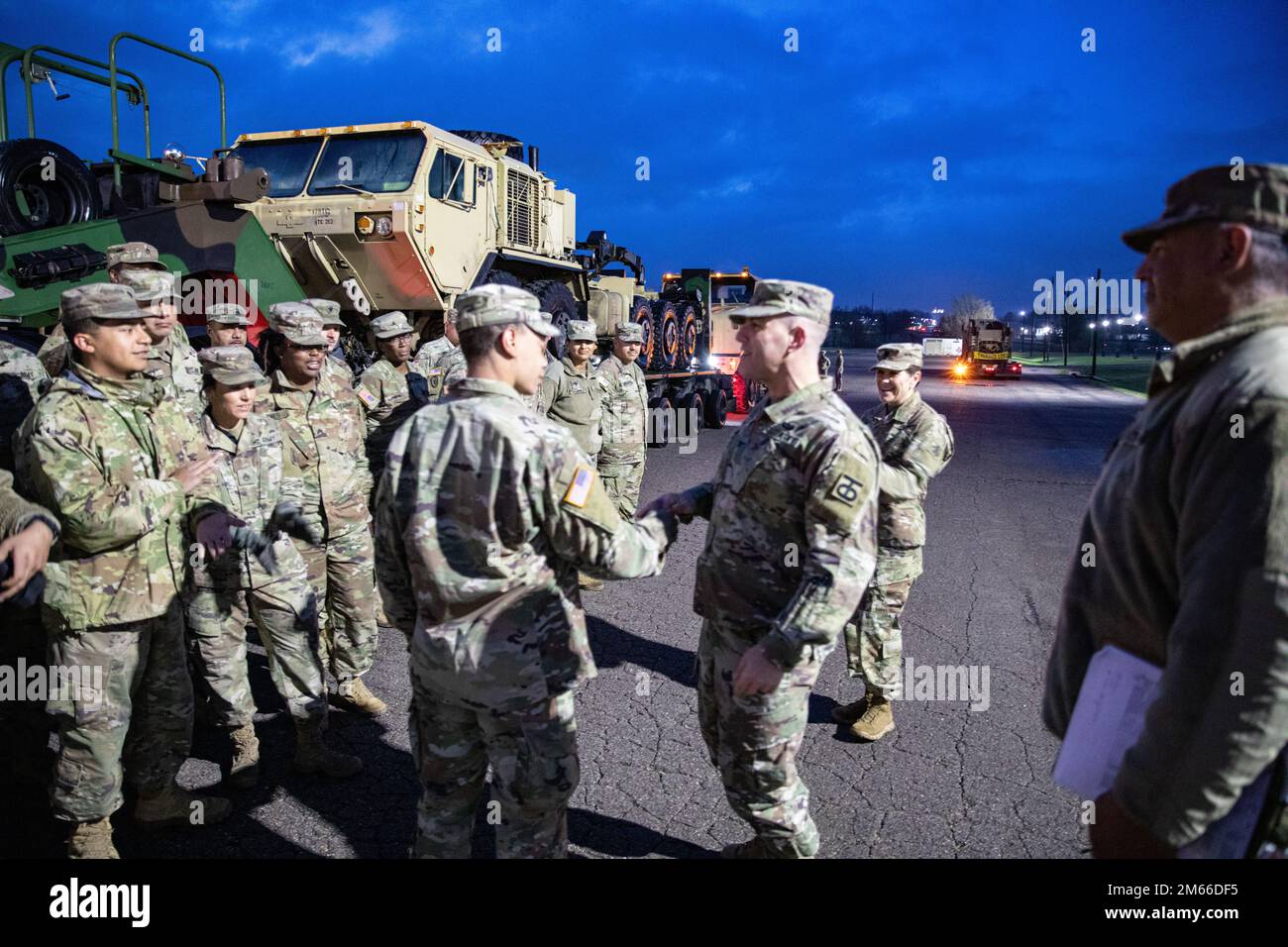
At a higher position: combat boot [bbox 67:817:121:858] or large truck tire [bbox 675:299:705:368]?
large truck tire [bbox 675:299:705:368]

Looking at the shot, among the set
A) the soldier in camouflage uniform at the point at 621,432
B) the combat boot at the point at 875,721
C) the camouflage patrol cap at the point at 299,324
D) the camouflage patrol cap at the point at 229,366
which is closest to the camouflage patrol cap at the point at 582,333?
the soldier in camouflage uniform at the point at 621,432

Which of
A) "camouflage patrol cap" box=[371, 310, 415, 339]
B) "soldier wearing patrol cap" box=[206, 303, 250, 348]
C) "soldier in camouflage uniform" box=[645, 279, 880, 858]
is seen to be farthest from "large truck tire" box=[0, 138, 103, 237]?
"soldier in camouflage uniform" box=[645, 279, 880, 858]

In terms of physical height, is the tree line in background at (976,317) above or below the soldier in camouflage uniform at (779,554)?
above

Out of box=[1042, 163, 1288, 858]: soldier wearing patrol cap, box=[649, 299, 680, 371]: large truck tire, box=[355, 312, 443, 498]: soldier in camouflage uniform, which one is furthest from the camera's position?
box=[649, 299, 680, 371]: large truck tire

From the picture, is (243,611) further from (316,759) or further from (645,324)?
(645,324)

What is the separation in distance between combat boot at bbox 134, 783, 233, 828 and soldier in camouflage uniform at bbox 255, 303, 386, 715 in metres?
0.98

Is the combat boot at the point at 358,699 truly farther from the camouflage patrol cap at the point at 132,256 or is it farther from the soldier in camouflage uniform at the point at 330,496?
the camouflage patrol cap at the point at 132,256

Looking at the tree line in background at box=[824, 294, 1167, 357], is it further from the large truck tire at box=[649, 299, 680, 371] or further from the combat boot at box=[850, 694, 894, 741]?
the combat boot at box=[850, 694, 894, 741]

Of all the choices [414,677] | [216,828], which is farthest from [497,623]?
[216,828]

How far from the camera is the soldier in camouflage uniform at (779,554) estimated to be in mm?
2312

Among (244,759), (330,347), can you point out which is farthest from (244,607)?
(330,347)

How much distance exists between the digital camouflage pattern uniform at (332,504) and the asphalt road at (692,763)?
40cm

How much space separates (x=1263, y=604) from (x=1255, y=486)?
0.19 m

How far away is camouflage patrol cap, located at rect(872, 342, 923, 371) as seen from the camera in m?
4.02
